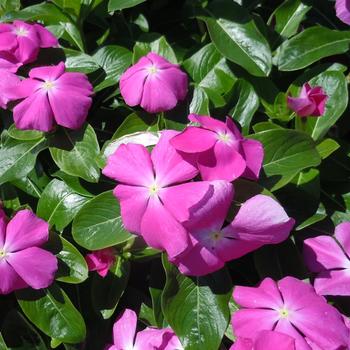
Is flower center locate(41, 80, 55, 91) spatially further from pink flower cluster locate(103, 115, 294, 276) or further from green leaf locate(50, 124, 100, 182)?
pink flower cluster locate(103, 115, 294, 276)

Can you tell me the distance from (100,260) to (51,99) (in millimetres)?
284

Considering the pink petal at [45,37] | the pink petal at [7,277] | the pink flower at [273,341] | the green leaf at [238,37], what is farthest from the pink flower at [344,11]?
the pink petal at [7,277]

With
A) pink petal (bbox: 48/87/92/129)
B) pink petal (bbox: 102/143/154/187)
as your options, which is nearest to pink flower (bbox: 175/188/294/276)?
pink petal (bbox: 102/143/154/187)

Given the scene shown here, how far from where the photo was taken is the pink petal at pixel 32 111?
3.39 ft

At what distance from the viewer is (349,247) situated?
1.03 m

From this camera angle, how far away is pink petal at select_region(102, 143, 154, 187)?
90 cm

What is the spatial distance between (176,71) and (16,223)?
0.38m

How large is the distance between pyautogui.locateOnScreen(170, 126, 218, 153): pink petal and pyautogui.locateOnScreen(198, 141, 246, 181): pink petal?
0.04 ft

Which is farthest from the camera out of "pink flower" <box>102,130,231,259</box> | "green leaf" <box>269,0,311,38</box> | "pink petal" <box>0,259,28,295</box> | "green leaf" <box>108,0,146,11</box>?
"green leaf" <box>269,0,311,38</box>

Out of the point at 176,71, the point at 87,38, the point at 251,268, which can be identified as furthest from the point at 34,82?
the point at 251,268

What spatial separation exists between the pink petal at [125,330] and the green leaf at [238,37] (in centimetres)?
51

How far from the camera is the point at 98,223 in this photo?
1.00 m

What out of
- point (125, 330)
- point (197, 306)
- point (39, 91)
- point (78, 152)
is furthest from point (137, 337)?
point (39, 91)

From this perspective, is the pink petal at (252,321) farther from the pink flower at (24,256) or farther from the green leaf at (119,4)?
the green leaf at (119,4)
